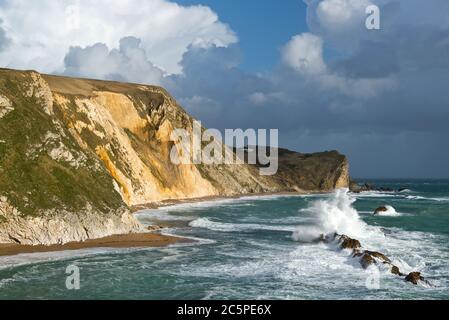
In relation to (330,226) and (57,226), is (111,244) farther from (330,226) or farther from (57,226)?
(330,226)

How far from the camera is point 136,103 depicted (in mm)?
104125

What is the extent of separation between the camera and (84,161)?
150 feet

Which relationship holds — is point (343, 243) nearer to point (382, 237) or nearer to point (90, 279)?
point (382, 237)

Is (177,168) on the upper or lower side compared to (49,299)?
upper

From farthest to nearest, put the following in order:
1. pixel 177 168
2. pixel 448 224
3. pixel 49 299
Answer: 1. pixel 177 168
2. pixel 448 224
3. pixel 49 299

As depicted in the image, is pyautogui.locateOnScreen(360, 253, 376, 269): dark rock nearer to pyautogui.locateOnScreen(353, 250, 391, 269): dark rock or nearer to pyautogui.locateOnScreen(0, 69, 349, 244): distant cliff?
pyautogui.locateOnScreen(353, 250, 391, 269): dark rock

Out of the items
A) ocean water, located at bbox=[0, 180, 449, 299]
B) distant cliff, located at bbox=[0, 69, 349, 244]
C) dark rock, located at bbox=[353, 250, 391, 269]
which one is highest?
distant cliff, located at bbox=[0, 69, 349, 244]

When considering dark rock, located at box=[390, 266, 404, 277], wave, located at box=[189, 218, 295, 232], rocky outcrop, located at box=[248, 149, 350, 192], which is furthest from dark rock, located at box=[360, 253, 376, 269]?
rocky outcrop, located at box=[248, 149, 350, 192]

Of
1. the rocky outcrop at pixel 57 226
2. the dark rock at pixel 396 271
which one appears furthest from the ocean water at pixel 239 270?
the rocky outcrop at pixel 57 226

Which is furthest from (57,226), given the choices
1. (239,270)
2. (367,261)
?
(367,261)

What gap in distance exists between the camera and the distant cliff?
37.9 m

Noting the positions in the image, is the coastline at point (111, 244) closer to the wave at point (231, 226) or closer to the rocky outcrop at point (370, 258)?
the wave at point (231, 226)
